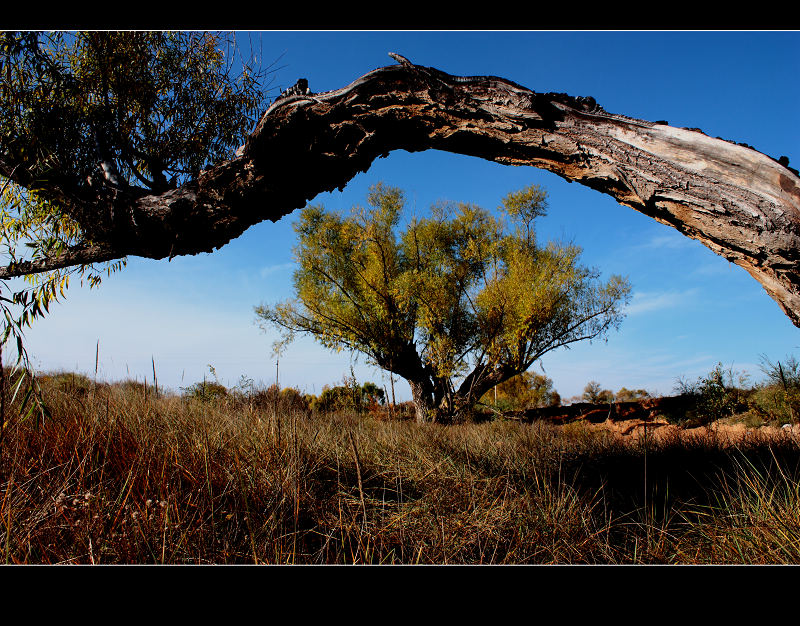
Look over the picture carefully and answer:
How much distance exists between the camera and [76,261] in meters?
4.16

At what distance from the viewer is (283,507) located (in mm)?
2443

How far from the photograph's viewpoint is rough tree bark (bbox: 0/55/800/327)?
159 cm

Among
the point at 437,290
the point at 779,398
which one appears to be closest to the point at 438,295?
the point at 437,290

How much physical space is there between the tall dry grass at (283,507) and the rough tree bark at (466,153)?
1558mm

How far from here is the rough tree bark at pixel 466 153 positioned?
1.59 m

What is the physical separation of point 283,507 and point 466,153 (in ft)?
7.72

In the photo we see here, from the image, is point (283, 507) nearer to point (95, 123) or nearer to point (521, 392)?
point (95, 123)

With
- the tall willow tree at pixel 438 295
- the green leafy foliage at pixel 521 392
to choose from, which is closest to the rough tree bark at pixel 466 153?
the tall willow tree at pixel 438 295

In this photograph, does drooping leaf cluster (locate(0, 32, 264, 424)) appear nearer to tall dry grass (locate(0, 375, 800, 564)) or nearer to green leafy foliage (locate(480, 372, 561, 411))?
tall dry grass (locate(0, 375, 800, 564))
